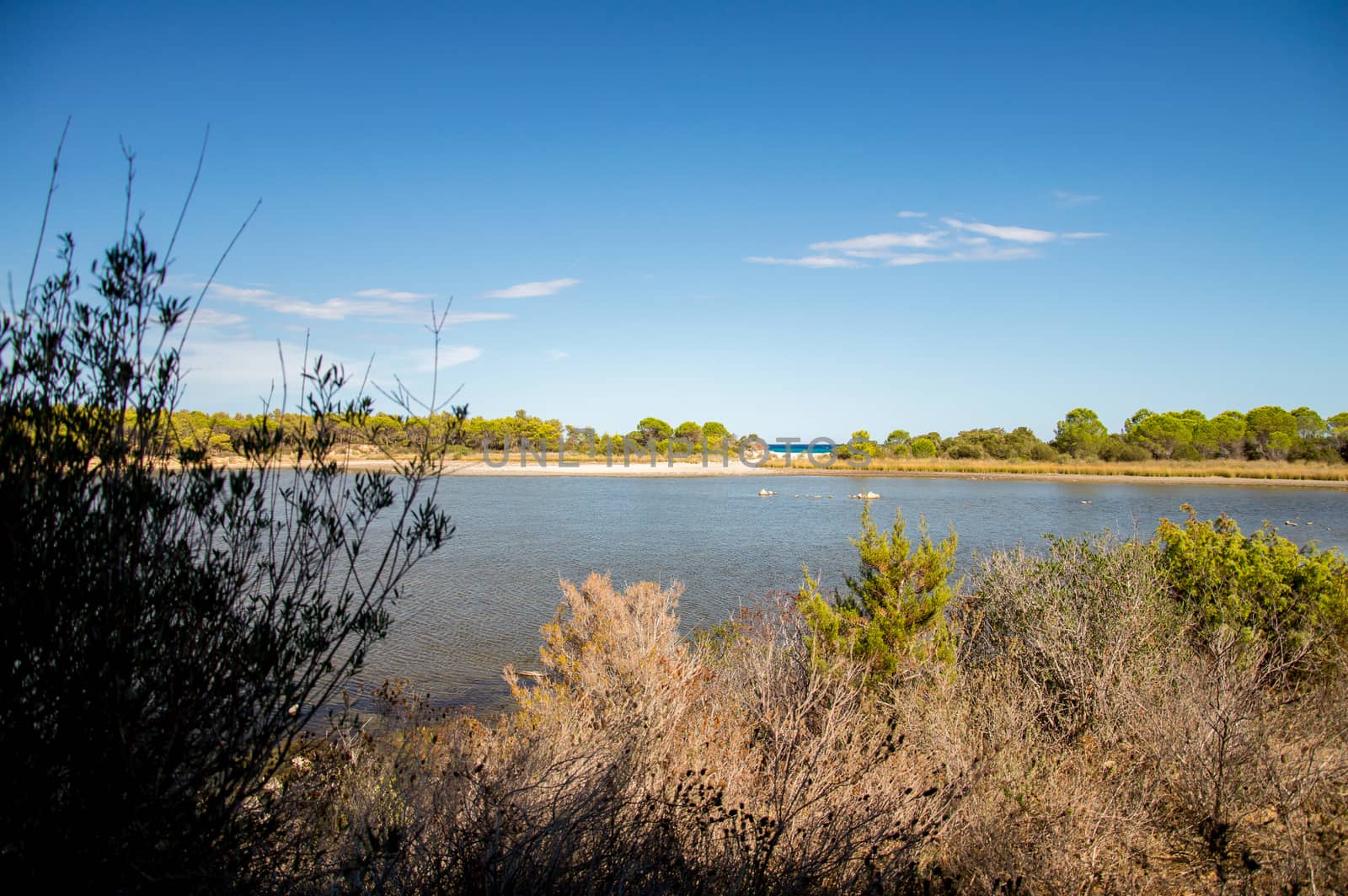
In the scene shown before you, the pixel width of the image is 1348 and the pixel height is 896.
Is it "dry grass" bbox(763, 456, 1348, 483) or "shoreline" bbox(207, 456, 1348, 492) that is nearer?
"shoreline" bbox(207, 456, 1348, 492)

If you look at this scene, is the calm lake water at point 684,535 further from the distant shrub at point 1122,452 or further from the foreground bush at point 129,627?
the distant shrub at point 1122,452

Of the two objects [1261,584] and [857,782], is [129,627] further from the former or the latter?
[1261,584]

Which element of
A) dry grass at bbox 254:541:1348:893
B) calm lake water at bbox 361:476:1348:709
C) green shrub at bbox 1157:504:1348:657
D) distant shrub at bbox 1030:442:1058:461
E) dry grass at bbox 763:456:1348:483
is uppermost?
distant shrub at bbox 1030:442:1058:461

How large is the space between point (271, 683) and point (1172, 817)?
5337 mm

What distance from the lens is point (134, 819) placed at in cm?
243

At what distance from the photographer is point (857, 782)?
4.52m

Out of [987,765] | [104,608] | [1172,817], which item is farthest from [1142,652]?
[104,608]

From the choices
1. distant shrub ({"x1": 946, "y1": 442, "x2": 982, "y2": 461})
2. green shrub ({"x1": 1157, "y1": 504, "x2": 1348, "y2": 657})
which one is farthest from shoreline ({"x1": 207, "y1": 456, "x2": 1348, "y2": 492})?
green shrub ({"x1": 1157, "y1": 504, "x2": 1348, "y2": 657})

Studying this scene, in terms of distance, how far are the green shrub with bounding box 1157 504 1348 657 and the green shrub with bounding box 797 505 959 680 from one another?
10.1 feet

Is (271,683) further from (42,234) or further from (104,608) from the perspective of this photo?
(42,234)

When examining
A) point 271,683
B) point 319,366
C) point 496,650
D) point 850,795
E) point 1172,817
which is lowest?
point 496,650

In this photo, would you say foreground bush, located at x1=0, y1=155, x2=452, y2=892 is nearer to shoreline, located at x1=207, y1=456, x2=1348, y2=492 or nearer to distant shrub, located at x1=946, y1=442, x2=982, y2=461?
shoreline, located at x1=207, y1=456, x2=1348, y2=492

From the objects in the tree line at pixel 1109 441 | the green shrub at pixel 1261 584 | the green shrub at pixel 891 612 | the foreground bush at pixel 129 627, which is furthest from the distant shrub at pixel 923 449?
the foreground bush at pixel 129 627

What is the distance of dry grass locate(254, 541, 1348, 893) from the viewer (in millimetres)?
3504
